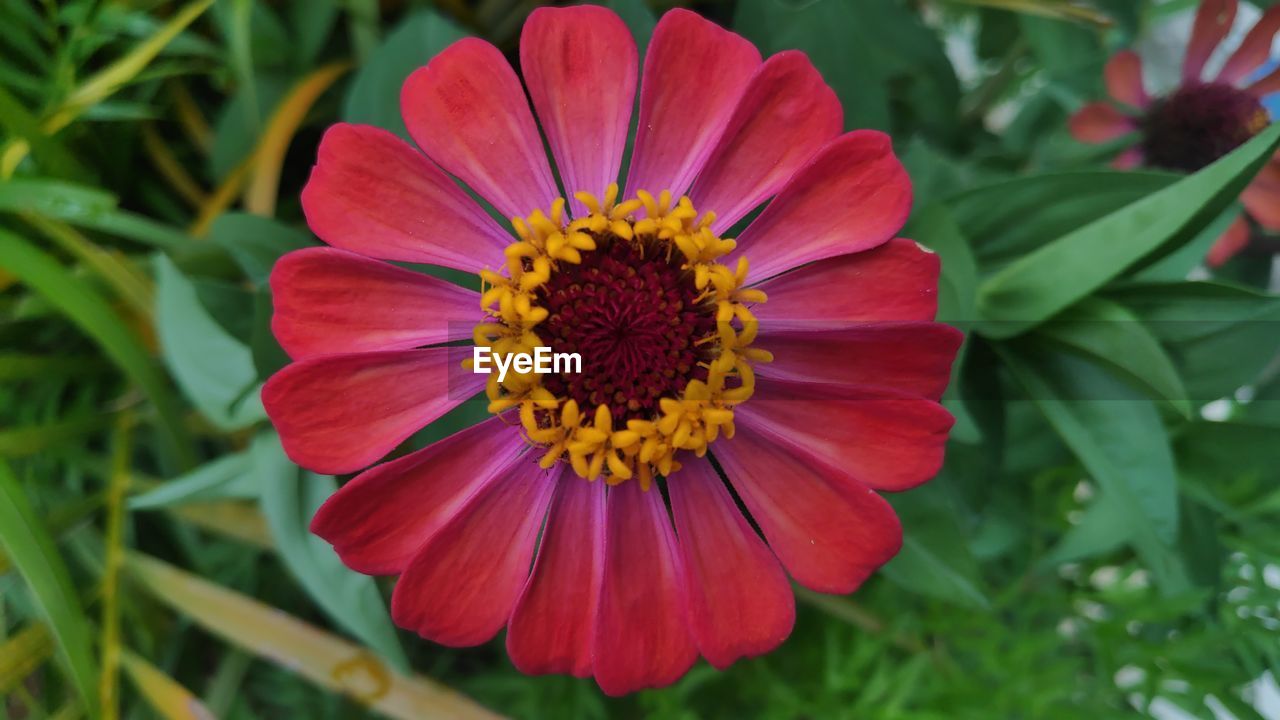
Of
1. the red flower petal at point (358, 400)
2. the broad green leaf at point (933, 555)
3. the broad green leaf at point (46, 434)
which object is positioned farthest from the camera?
the broad green leaf at point (46, 434)

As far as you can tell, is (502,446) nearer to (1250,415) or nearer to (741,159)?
(741,159)

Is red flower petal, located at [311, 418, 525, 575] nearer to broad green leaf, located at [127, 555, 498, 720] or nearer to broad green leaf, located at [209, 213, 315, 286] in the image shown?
broad green leaf, located at [209, 213, 315, 286]

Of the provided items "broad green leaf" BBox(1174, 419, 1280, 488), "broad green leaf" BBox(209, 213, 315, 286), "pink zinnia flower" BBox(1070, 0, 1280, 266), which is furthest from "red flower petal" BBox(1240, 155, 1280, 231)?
"broad green leaf" BBox(209, 213, 315, 286)

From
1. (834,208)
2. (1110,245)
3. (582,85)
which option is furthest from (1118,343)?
(582,85)

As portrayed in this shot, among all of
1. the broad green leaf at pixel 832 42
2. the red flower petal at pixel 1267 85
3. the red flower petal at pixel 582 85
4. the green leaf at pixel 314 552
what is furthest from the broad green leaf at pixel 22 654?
the red flower petal at pixel 1267 85

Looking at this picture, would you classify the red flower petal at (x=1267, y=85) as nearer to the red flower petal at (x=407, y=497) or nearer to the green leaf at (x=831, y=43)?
the green leaf at (x=831, y=43)

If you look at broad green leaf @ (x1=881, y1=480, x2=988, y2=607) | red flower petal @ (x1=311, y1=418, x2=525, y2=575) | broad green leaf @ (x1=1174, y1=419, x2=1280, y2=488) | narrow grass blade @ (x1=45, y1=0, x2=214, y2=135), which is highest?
narrow grass blade @ (x1=45, y1=0, x2=214, y2=135)

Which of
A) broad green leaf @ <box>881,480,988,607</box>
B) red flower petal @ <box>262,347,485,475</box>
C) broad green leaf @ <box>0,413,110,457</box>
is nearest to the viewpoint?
red flower petal @ <box>262,347,485,475</box>
